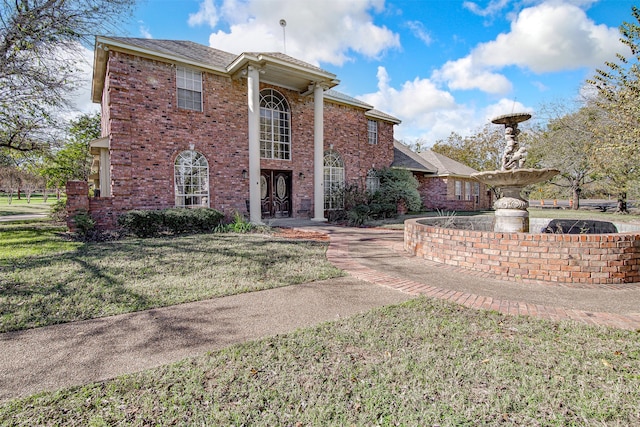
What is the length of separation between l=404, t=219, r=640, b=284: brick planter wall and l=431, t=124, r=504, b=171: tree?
31852mm

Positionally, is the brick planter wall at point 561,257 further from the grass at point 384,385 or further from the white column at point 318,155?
the white column at point 318,155

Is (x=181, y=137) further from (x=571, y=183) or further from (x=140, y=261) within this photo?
(x=571, y=183)

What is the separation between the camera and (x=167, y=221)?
31.9 feet

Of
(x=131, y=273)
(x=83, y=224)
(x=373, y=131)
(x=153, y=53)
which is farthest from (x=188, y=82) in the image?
(x=373, y=131)

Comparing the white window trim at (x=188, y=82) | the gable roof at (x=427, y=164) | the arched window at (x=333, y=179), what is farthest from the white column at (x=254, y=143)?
the gable roof at (x=427, y=164)

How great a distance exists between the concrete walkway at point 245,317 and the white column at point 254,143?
752 cm

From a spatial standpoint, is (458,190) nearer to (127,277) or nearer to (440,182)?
(440,182)

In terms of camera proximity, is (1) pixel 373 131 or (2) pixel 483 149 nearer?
(1) pixel 373 131

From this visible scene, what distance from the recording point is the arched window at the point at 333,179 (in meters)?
16.1

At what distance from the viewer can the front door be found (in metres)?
14.6

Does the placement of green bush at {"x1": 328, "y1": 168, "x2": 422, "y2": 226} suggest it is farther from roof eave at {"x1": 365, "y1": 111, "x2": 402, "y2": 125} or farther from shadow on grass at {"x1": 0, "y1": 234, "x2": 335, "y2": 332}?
shadow on grass at {"x1": 0, "y1": 234, "x2": 335, "y2": 332}

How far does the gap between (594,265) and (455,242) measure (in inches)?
77.4

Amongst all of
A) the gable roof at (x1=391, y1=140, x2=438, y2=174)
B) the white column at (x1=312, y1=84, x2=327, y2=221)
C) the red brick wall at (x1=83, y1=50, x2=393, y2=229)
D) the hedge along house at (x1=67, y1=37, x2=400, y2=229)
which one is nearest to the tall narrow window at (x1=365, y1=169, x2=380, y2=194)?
the gable roof at (x1=391, y1=140, x2=438, y2=174)

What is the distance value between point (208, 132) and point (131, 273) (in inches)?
329
